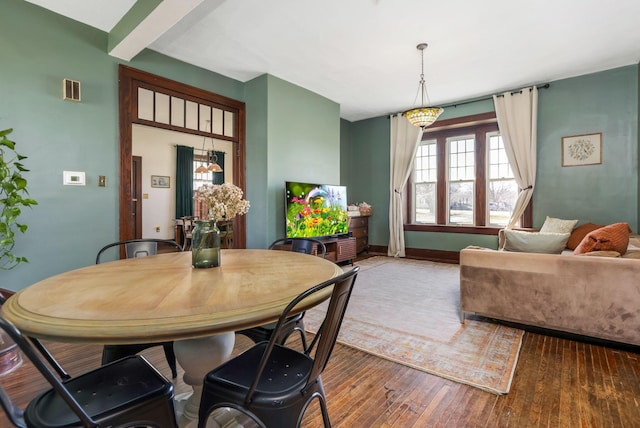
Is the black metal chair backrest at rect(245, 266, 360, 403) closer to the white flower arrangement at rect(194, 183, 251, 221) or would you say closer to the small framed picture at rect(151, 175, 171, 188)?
the white flower arrangement at rect(194, 183, 251, 221)

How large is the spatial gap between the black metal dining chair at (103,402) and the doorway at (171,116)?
269cm

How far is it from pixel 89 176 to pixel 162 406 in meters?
3.01

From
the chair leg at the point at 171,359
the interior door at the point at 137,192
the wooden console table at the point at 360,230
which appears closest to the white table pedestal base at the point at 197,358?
the chair leg at the point at 171,359

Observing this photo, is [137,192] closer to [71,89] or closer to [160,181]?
[160,181]

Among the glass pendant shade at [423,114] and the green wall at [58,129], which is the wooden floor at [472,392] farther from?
the glass pendant shade at [423,114]

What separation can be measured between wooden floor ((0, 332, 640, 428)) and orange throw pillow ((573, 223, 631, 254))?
0.78 meters

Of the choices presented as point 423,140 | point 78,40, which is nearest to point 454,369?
point 78,40

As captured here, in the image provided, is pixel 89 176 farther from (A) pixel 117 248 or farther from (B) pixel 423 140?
(B) pixel 423 140

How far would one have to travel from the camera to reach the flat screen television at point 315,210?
15.0ft

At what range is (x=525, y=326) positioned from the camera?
9.21 feet

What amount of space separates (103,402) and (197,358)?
17.9 inches

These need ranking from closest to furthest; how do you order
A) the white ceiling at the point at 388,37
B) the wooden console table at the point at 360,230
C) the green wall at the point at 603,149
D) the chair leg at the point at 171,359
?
the chair leg at the point at 171,359
the white ceiling at the point at 388,37
the green wall at the point at 603,149
the wooden console table at the point at 360,230

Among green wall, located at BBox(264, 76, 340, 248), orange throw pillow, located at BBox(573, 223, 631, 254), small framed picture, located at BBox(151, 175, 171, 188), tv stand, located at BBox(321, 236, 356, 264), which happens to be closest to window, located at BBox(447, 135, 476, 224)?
tv stand, located at BBox(321, 236, 356, 264)

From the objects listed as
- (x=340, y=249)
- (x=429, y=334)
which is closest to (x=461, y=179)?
(x=340, y=249)
